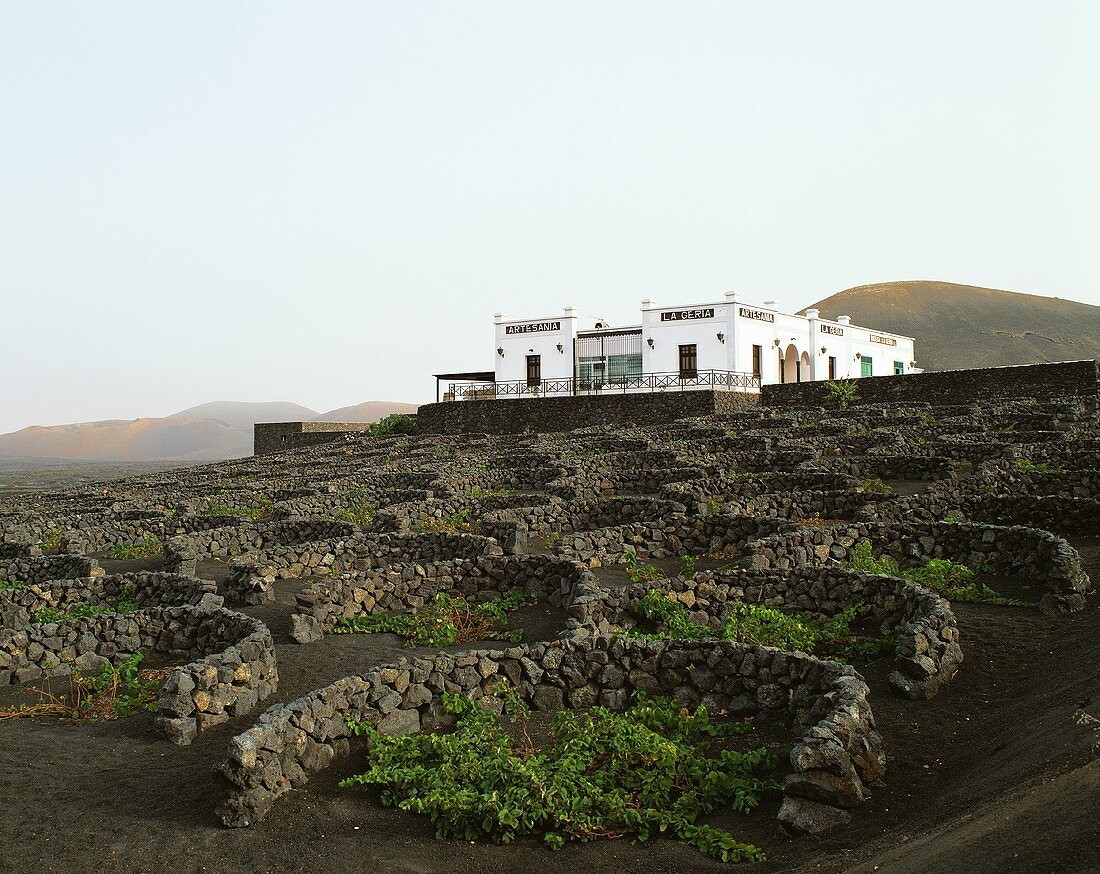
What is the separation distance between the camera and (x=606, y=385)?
51250 mm

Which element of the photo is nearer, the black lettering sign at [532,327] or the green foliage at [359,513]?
the green foliage at [359,513]

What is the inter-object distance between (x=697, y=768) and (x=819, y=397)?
35187 mm

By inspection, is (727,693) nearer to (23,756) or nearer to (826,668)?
(826,668)

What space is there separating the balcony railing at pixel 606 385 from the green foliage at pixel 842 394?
18.5 feet

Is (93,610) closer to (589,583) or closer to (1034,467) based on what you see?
(589,583)

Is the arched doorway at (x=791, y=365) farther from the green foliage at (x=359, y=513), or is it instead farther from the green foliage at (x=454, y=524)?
the green foliage at (x=454, y=524)

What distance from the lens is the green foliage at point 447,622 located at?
11773 mm

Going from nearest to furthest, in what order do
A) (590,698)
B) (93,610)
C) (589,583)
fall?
1. (590,698)
2. (589,583)
3. (93,610)

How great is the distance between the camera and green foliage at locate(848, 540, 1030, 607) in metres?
11.7

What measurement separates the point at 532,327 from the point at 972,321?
104296 mm

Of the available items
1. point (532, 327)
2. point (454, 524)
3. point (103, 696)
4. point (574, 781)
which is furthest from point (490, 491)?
point (532, 327)

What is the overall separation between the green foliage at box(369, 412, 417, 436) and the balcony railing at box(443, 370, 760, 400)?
3.09 meters

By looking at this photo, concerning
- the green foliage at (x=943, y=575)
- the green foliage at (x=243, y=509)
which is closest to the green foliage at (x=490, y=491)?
the green foliage at (x=243, y=509)

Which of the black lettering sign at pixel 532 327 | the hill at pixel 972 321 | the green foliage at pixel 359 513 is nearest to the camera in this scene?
the green foliage at pixel 359 513
